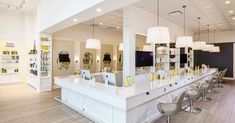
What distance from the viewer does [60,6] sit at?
15.2 feet

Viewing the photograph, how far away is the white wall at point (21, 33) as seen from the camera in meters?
8.00

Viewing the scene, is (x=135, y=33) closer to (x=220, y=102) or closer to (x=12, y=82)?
(x=220, y=102)

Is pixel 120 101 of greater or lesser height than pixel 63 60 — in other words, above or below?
below

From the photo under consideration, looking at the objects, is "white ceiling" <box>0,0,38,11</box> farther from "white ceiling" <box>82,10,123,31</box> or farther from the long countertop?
the long countertop

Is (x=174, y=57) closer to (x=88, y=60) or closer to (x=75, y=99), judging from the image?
(x=88, y=60)

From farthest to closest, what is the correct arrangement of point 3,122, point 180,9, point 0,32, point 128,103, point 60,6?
point 0,32 → point 180,9 → point 60,6 → point 3,122 → point 128,103

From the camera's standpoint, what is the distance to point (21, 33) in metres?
8.36

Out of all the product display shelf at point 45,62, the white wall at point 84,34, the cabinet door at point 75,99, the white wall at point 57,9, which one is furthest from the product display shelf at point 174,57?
the product display shelf at point 45,62

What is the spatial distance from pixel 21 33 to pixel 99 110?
24.6 ft

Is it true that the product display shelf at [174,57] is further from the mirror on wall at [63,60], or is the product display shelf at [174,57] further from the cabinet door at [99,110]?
the mirror on wall at [63,60]

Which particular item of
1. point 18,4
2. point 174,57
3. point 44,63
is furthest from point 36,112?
point 174,57

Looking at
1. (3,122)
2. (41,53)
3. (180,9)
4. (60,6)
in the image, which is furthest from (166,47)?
(3,122)

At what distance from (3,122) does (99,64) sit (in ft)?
19.1

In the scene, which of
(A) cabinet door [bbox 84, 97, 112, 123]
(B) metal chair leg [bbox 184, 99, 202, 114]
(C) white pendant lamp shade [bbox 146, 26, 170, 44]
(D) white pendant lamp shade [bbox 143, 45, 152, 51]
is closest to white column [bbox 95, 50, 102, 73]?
(D) white pendant lamp shade [bbox 143, 45, 152, 51]
